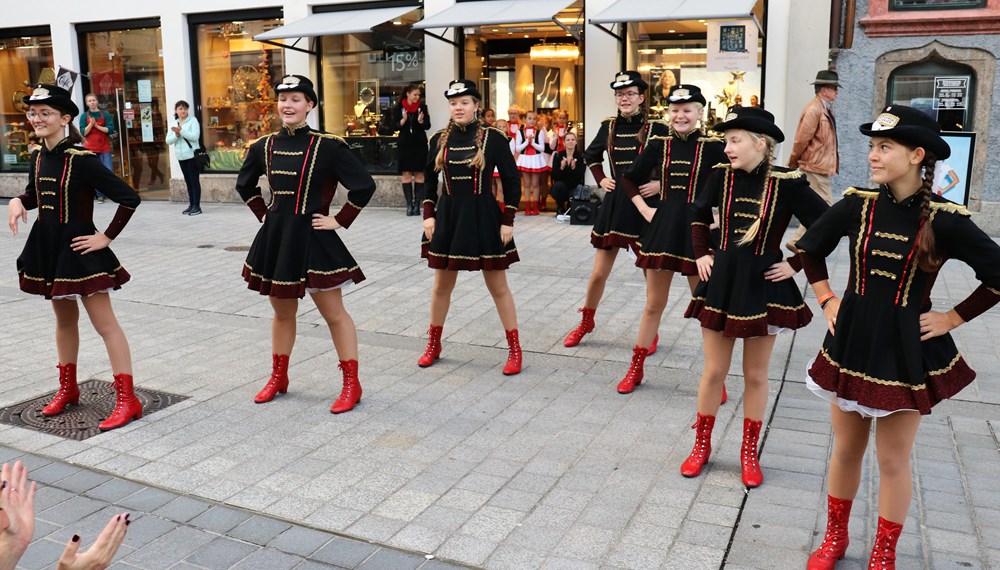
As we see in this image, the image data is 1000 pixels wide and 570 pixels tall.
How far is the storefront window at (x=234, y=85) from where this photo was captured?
18000 mm

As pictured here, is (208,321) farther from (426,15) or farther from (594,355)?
(426,15)

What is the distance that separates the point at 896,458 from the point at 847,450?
22cm

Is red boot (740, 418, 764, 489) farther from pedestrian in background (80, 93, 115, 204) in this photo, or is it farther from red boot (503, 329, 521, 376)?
pedestrian in background (80, 93, 115, 204)

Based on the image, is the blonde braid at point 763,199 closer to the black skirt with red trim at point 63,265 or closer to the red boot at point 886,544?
the red boot at point 886,544

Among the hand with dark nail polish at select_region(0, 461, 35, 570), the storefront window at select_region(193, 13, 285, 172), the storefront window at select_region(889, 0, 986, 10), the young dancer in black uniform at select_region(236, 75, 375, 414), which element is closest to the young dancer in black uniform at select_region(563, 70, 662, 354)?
the young dancer in black uniform at select_region(236, 75, 375, 414)

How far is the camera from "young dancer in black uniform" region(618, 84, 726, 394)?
20.1ft

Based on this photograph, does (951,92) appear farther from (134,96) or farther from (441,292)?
(134,96)

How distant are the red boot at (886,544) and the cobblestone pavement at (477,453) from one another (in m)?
0.24

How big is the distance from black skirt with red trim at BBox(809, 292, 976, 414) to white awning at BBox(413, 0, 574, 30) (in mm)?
11361

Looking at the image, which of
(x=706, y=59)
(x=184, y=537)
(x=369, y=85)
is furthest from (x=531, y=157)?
(x=184, y=537)

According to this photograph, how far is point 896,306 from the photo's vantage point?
11.8 ft

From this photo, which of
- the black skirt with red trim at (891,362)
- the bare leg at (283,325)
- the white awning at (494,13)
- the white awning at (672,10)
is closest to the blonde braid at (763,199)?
the black skirt with red trim at (891,362)

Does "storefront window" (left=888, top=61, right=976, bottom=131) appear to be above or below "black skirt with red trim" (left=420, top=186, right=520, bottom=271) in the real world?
above

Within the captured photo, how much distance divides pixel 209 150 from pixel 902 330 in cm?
1727
